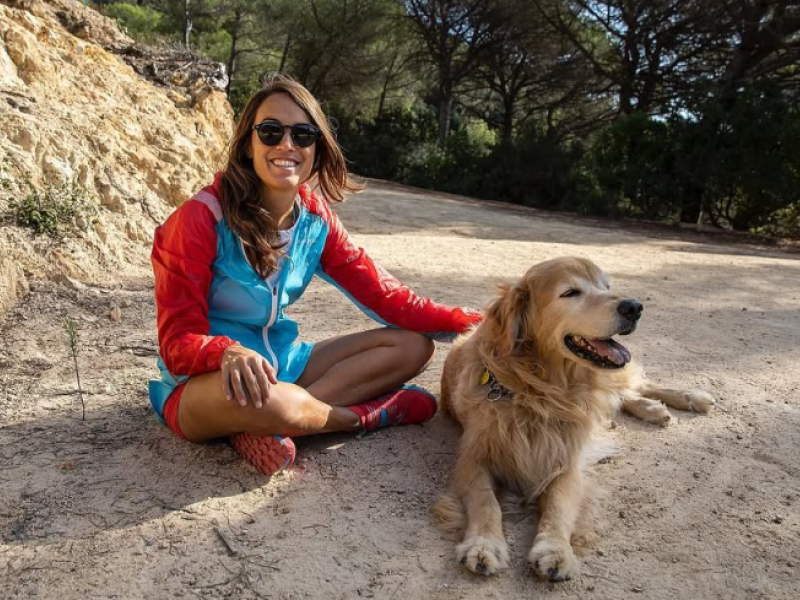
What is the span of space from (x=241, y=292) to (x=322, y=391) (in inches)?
25.2

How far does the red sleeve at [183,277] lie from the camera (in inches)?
104

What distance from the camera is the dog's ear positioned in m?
2.82

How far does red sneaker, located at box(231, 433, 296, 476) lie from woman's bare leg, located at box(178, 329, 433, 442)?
43mm

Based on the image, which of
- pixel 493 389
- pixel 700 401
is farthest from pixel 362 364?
pixel 700 401

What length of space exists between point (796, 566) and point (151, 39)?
12807mm

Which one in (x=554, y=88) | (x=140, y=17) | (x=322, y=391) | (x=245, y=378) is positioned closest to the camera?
(x=245, y=378)

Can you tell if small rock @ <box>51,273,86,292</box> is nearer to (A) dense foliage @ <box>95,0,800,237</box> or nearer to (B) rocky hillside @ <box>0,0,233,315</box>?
(B) rocky hillside @ <box>0,0,233,315</box>

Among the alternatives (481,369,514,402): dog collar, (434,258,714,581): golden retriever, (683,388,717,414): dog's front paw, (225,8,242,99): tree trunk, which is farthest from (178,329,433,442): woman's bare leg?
(225,8,242,99): tree trunk

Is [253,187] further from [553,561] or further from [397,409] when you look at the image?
[553,561]

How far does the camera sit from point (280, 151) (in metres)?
2.85

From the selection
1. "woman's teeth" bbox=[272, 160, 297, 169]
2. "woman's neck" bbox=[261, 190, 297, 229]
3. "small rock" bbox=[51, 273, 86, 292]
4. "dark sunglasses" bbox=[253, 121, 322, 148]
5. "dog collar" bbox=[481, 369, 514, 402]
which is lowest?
"small rock" bbox=[51, 273, 86, 292]

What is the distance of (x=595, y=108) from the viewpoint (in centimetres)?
2244

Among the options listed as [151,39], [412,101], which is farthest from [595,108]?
[151,39]

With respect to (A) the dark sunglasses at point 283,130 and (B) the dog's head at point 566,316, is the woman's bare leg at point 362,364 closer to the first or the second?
(B) the dog's head at point 566,316
